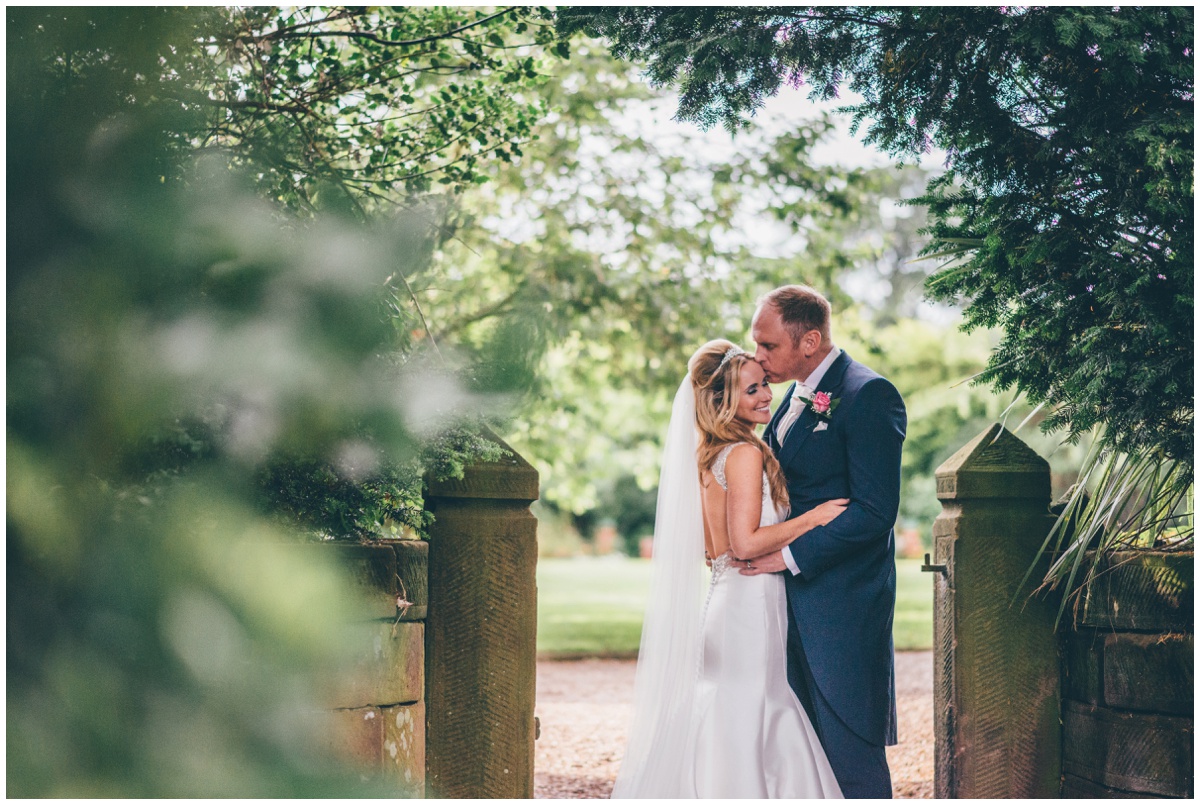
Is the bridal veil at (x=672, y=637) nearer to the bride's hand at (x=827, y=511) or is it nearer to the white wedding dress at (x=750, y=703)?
the white wedding dress at (x=750, y=703)

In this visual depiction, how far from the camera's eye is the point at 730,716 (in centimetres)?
334

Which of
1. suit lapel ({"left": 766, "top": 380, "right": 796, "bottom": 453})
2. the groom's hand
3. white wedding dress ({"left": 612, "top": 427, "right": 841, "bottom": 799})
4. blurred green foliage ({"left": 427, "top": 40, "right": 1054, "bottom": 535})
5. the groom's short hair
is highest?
blurred green foliage ({"left": 427, "top": 40, "right": 1054, "bottom": 535})

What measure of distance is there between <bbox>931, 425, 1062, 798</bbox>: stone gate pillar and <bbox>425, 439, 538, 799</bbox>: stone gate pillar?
65.5 inches

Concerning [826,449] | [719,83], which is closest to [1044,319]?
[826,449]

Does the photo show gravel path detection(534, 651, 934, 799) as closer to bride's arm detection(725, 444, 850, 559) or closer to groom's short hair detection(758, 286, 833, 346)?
bride's arm detection(725, 444, 850, 559)

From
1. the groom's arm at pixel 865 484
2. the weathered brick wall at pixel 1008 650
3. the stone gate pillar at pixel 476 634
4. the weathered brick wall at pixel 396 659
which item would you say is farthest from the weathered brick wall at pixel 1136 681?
the weathered brick wall at pixel 396 659

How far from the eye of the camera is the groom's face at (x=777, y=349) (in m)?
3.66

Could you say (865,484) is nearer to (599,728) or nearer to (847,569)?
(847,569)

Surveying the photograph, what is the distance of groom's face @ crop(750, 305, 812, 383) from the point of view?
12.0 feet

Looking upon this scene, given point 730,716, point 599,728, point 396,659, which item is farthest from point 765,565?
point 599,728

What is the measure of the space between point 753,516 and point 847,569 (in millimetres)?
379

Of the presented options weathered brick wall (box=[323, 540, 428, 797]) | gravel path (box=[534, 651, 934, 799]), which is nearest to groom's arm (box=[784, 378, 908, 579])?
weathered brick wall (box=[323, 540, 428, 797])

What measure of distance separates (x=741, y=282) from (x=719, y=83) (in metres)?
5.30

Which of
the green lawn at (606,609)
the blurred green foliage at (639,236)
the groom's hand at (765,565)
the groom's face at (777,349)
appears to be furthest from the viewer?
the green lawn at (606,609)
